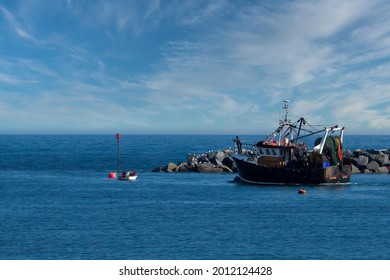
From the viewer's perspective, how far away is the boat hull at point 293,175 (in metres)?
78.6

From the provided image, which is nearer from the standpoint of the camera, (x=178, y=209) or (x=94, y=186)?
(x=178, y=209)

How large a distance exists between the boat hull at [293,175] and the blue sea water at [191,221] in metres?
2.07

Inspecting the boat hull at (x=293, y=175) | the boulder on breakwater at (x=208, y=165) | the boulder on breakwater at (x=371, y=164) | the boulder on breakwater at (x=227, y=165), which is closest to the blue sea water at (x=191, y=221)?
the boat hull at (x=293, y=175)

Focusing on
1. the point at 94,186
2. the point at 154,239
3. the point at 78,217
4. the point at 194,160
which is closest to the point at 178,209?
the point at 78,217

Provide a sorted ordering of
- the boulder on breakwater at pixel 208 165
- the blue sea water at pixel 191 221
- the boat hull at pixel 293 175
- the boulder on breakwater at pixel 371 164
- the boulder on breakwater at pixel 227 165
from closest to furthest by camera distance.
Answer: the blue sea water at pixel 191 221 < the boat hull at pixel 293 175 < the boulder on breakwater at pixel 371 164 < the boulder on breakwater at pixel 227 165 < the boulder on breakwater at pixel 208 165

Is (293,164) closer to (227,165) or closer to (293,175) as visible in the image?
(293,175)

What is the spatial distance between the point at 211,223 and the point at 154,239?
835cm

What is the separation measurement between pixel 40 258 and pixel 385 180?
219 feet

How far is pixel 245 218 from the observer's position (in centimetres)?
5059

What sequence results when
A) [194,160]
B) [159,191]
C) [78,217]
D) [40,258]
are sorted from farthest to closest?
[194,160], [159,191], [78,217], [40,258]

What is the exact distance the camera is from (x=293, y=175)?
Answer: 258 feet

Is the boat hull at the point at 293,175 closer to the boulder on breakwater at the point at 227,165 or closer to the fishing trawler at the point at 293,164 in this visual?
the fishing trawler at the point at 293,164

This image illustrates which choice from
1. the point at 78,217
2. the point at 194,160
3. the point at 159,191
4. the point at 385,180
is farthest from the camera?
the point at 194,160

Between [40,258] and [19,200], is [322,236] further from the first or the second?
[19,200]
